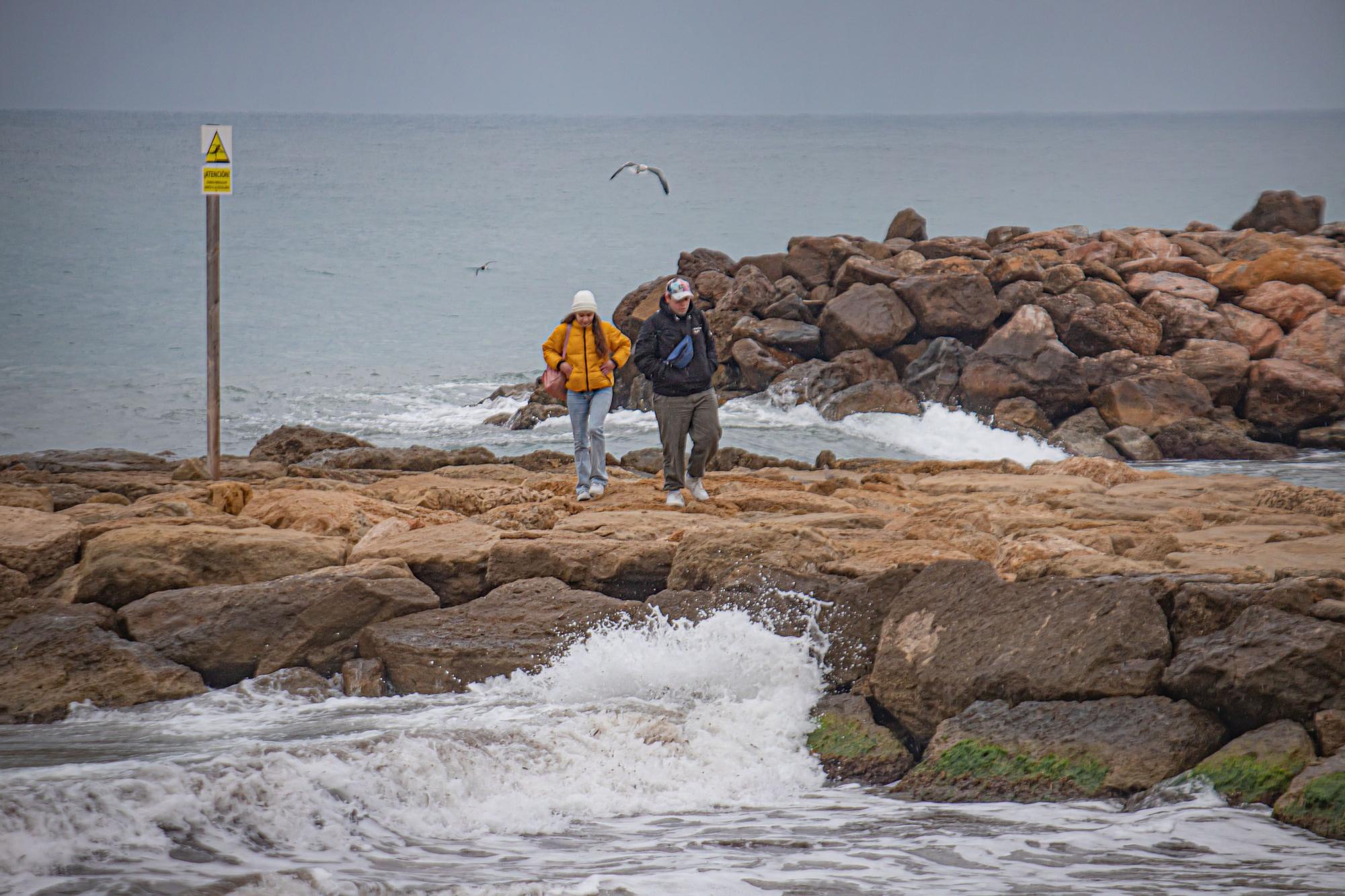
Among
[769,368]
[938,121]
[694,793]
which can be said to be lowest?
[694,793]

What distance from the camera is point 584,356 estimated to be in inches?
379

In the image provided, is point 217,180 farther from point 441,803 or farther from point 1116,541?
point 1116,541

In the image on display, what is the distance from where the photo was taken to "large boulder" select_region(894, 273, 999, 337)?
20.3m

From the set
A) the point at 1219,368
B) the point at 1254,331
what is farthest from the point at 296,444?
the point at 1254,331

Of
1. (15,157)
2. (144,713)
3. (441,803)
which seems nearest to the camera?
(441,803)

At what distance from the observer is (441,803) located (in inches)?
216

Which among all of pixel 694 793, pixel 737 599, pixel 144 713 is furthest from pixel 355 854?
pixel 737 599

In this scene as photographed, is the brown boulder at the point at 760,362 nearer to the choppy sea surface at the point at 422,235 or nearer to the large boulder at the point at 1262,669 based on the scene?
the choppy sea surface at the point at 422,235

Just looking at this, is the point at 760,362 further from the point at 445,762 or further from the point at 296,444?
the point at 445,762

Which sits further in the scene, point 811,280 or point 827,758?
point 811,280

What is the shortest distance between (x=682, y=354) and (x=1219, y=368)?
40.7ft

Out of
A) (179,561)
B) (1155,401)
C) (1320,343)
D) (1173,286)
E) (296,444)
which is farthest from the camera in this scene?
(1173,286)

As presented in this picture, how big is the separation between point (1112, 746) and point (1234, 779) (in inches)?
20.8

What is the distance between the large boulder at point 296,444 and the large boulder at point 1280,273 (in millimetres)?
14977
